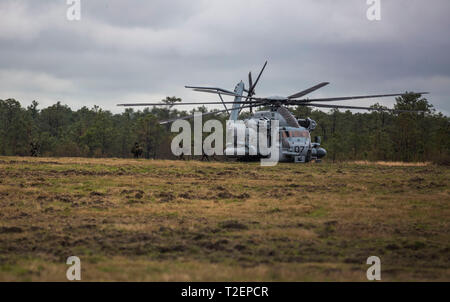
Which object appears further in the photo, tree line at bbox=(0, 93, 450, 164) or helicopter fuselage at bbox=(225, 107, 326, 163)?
tree line at bbox=(0, 93, 450, 164)

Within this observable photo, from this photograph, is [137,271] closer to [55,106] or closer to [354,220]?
[354,220]

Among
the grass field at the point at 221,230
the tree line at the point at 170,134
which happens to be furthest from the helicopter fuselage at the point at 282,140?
the tree line at the point at 170,134

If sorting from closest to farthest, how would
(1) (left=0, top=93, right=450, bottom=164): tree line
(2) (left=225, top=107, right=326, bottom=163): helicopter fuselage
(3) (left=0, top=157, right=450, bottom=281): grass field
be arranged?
(3) (left=0, top=157, right=450, bottom=281): grass field, (2) (left=225, top=107, right=326, bottom=163): helicopter fuselage, (1) (left=0, top=93, right=450, bottom=164): tree line

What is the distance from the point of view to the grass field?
31.2 feet

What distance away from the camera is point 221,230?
13250 mm

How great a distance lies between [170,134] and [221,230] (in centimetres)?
9491

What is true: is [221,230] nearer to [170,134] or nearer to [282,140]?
[282,140]

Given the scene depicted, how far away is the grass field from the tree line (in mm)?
51122

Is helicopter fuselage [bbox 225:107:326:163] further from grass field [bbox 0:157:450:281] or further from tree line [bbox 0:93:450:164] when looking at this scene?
tree line [bbox 0:93:450:164]

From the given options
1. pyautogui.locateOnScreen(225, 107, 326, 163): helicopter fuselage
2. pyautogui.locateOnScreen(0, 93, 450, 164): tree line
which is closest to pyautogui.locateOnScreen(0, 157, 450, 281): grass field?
pyautogui.locateOnScreen(225, 107, 326, 163): helicopter fuselage

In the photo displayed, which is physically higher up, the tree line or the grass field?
the tree line

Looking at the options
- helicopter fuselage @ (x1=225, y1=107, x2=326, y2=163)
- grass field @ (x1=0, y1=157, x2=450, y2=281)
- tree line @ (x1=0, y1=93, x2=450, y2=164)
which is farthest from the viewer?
tree line @ (x1=0, y1=93, x2=450, y2=164)

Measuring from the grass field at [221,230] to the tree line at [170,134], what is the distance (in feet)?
168
